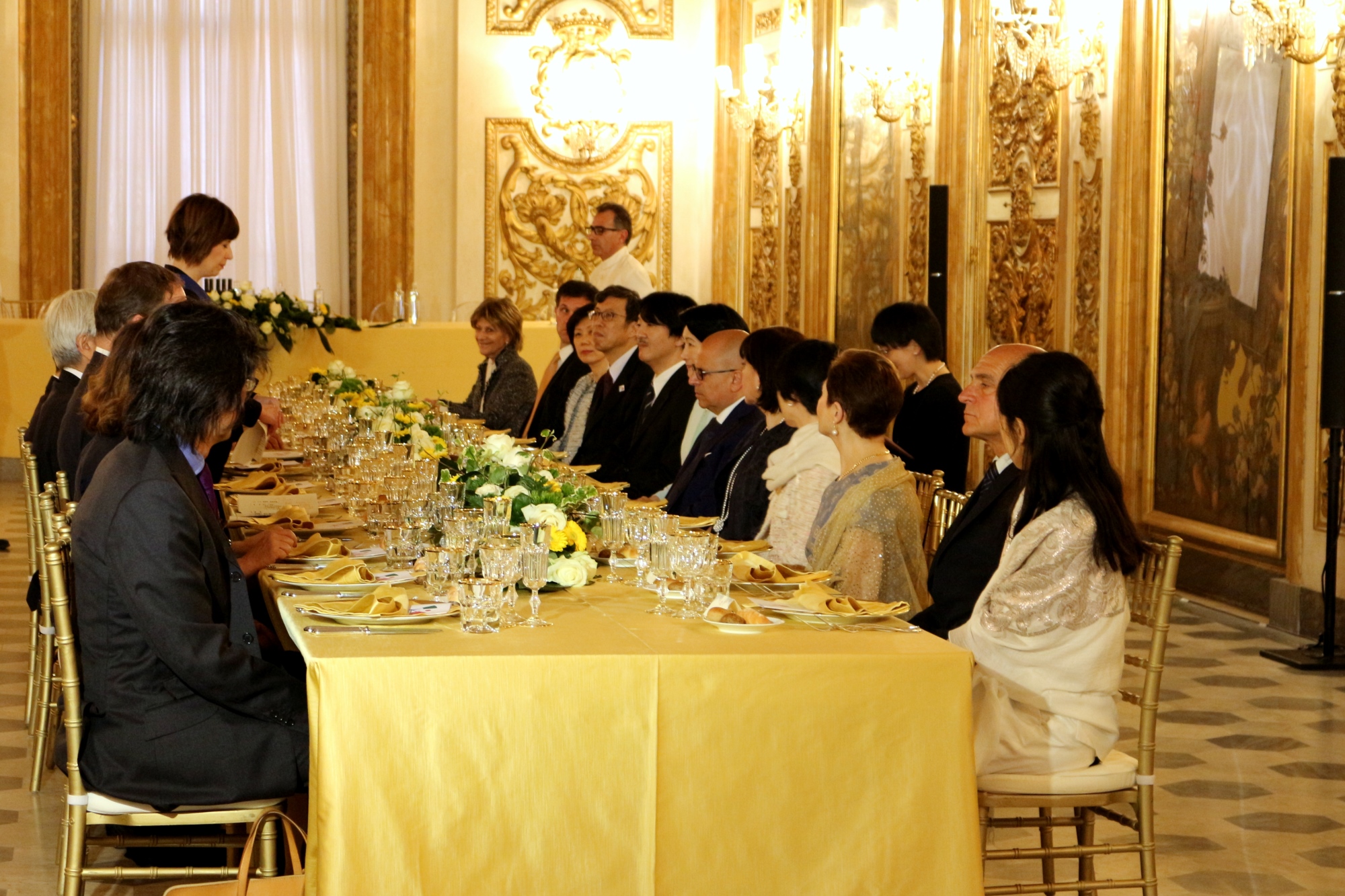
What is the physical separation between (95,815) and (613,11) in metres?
12.0

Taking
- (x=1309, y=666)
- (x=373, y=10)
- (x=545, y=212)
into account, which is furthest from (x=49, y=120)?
(x=1309, y=666)

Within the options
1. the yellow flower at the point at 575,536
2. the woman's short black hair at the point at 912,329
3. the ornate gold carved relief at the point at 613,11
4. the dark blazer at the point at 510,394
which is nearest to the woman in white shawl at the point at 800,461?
the yellow flower at the point at 575,536

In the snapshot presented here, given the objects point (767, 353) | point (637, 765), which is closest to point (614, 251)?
point (767, 353)

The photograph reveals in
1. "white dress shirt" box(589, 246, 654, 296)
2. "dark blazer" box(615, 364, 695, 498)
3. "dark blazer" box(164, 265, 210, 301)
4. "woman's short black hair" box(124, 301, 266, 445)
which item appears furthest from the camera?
"white dress shirt" box(589, 246, 654, 296)

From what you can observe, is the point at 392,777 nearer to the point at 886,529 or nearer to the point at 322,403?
the point at 886,529

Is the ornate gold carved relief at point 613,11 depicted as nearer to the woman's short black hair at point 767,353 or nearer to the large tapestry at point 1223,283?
the large tapestry at point 1223,283

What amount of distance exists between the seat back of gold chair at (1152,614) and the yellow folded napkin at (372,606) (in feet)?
4.85

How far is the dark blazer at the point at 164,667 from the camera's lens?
9.26ft

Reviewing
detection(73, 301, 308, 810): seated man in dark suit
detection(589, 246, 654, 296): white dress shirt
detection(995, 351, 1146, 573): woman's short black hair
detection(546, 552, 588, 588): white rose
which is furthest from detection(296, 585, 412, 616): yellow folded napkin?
detection(589, 246, 654, 296): white dress shirt

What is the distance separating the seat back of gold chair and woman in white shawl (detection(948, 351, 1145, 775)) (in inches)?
2.3

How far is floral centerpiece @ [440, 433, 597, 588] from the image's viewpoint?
3.37m

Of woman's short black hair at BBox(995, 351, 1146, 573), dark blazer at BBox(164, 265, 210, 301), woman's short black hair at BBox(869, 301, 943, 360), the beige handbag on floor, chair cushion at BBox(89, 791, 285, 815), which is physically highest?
dark blazer at BBox(164, 265, 210, 301)

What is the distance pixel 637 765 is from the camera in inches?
108

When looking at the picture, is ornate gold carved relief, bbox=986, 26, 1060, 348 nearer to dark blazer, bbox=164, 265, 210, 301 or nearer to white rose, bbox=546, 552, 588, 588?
dark blazer, bbox=164, 265, 210, 301
